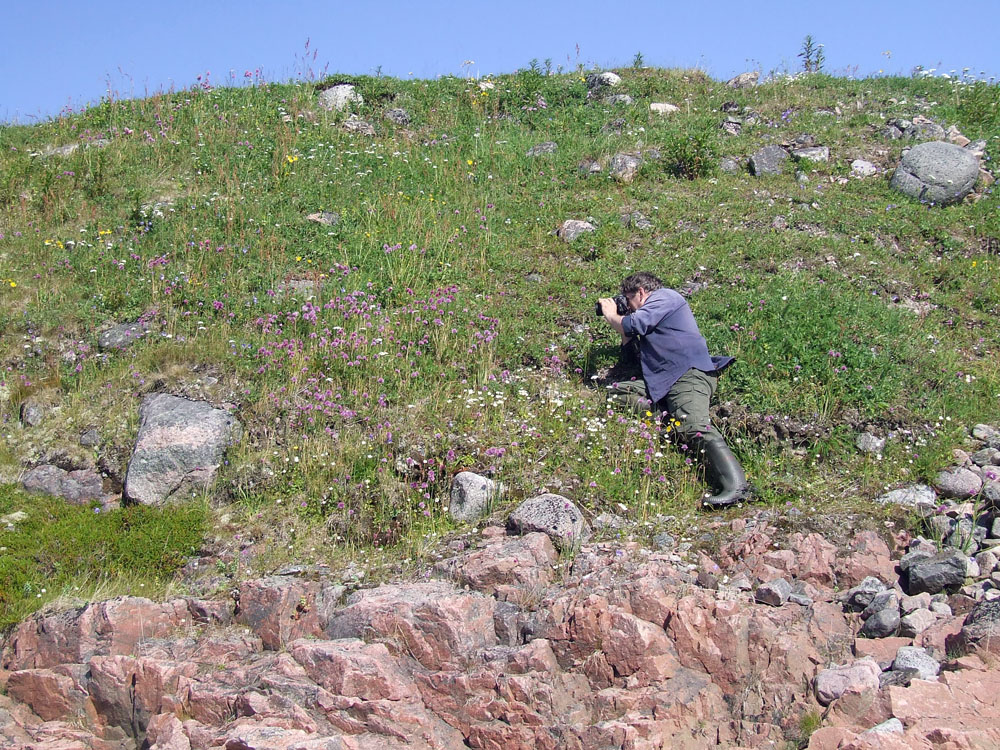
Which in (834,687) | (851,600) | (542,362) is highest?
(542,362)

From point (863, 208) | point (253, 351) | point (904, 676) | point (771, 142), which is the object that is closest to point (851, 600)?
point (904, 676)

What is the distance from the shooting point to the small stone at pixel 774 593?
512 centimetres

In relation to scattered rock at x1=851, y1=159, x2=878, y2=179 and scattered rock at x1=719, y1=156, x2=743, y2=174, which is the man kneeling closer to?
scattered rock at x1=719, y1=156, x2=743, y2=174

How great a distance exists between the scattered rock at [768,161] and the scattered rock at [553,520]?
7.60m

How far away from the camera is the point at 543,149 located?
12680 millimetres

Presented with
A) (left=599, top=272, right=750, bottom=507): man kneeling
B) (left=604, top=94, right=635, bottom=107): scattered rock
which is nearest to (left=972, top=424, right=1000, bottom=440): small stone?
(left=599, top=272, right=750, bottom=507): man kneeling

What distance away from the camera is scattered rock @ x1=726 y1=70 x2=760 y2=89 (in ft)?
49.5

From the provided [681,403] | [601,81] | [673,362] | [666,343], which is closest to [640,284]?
[666,343]

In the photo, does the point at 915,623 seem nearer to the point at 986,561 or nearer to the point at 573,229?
the point at 986,561

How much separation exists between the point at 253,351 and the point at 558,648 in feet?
15.4

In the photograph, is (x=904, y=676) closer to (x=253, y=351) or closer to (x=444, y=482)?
(x=444, y=482)

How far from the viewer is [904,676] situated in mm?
4141

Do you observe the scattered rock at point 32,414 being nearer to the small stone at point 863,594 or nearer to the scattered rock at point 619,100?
the small stone at point 863,594

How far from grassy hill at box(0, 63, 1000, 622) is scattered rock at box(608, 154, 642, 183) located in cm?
23
